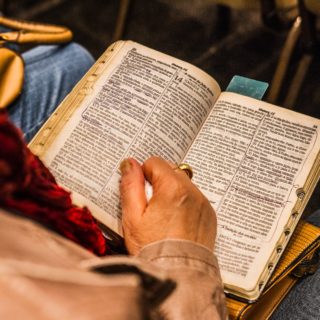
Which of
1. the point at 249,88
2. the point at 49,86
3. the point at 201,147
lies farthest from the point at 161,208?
the point at 49,86

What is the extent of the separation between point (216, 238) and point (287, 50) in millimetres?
664

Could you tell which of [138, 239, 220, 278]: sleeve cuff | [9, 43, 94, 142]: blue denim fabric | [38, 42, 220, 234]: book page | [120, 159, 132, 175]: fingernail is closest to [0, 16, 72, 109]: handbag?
[9, 43, 94, 142]: blue denim fabric

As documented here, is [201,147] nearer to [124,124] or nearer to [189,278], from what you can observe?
[124,124]

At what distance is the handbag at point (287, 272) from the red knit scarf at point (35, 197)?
0.19 meters

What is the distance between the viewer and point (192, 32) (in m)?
1.57

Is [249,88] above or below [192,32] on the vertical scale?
above

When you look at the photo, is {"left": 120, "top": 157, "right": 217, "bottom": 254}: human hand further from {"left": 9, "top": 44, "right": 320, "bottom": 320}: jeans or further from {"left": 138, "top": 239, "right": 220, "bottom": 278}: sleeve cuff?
{"left": 9, "top": 44, "right": 320, "bottom": 320}: jeans

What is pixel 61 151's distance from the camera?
2.43ft

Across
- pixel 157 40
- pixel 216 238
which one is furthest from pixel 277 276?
pixel 157 40

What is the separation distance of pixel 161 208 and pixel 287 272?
0.20 m

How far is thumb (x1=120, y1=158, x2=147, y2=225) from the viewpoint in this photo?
2.14 feet

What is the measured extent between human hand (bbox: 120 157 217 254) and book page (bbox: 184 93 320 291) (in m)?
0.05

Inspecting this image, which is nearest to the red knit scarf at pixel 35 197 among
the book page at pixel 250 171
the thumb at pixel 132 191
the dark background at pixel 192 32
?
the thumb at pixel 132 191

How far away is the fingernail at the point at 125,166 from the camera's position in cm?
69
